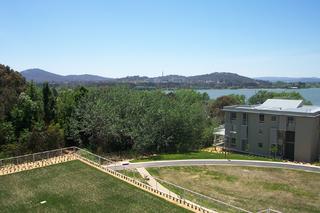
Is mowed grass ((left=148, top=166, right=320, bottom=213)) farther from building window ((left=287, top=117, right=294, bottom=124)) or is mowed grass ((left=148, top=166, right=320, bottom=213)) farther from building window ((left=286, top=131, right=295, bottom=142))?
building window ((left=287, top=117, right=294, bottom=124))

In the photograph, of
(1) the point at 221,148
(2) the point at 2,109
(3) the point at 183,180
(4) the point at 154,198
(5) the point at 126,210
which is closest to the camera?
(5) the point at 126,210

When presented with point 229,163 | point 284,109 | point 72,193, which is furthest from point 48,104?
point 284,109

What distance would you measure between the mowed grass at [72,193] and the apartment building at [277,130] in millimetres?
23201

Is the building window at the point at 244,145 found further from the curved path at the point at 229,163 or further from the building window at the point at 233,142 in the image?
the curved path at the point at 229,163

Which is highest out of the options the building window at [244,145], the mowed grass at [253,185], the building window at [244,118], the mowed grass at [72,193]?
the building window at [244,118]

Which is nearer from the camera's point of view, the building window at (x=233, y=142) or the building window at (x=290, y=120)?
the building window at (x=290, y=120)

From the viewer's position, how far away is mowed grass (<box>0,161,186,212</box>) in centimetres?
1895

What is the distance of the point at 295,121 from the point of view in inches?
1492

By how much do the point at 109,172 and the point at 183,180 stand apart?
5787 millimetres

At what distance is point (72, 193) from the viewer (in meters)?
21.2

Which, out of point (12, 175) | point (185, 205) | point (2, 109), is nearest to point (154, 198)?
point (185, 205)

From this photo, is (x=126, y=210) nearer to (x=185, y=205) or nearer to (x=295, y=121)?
(x=185, y=205)

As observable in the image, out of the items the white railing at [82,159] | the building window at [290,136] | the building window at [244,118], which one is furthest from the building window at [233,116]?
the white railing at [82,159]

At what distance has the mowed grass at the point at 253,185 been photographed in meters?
21.5
